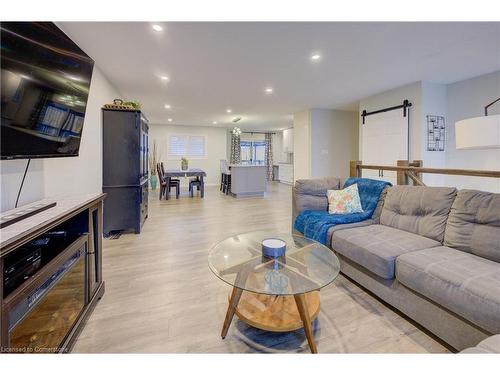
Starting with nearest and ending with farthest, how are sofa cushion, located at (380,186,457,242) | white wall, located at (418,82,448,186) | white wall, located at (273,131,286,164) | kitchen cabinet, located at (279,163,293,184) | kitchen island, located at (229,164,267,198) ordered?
sofa cushion, located at (380,186,457,242) → white wall, located at (418,82,448,186) → kitchen island, located at (229,164,267,198) → kitchen cabinet, located at (279,163,293,184) → white wall, located at (273,131,286,164)

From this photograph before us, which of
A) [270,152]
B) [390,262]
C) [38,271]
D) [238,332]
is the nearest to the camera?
[38,271]

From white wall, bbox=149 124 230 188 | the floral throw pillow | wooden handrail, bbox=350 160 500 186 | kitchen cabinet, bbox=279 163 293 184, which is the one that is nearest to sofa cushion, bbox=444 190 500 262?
wooden handrail, bbox=350 160 500 186

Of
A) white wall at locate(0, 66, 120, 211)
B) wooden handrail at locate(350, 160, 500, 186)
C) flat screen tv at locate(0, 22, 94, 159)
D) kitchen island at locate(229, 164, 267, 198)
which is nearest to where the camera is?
flat screen tv at locate(0, 22, 94, 159)

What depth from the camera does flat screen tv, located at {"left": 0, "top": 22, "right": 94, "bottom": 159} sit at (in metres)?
1.22

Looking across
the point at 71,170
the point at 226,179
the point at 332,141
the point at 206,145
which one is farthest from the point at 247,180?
the point at 71,170

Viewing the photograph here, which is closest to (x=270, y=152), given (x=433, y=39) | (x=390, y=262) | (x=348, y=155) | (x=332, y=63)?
(x=348, y=155)

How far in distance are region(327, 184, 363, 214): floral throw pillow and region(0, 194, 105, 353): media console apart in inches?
94.9

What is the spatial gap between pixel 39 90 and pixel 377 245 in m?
2.50

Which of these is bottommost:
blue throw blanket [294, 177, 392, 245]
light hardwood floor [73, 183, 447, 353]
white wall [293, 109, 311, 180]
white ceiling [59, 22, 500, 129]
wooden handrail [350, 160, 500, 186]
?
light hardwood floor [73, 183, 447, 353]

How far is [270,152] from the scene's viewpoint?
1162cm

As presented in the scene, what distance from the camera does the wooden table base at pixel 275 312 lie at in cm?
142

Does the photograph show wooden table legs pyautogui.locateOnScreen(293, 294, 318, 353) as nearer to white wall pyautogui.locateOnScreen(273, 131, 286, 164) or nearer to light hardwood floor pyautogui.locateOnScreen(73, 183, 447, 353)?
light hardwood floor pyautogui.locateOnScreen(73, 183, 447, 353)

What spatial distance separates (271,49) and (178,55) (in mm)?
1155
